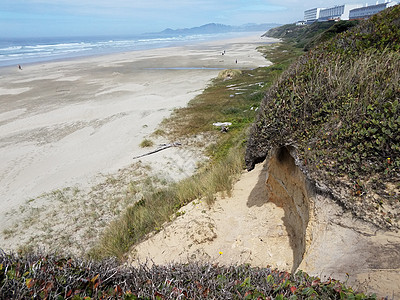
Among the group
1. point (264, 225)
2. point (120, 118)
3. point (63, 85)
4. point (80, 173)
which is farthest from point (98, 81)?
point (264, 225)

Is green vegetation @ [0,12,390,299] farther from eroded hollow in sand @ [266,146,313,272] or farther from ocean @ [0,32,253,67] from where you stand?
ocean @ [0,32,253,67]

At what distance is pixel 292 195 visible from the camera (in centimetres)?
494

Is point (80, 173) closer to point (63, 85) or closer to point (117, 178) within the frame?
point (117, 178)

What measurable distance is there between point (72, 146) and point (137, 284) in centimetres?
1304

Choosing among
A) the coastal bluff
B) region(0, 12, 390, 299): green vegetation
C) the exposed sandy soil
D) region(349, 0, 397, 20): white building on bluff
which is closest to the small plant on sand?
region(0, 12, 390, 299): green vegetation

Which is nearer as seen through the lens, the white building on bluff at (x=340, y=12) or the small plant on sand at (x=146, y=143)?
the small plant on sand at (x=146, y=143)

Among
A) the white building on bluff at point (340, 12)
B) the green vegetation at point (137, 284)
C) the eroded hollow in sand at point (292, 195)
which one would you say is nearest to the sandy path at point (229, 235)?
the eroded hollow in sand at point (292, 195)

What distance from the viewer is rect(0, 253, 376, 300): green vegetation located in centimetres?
219

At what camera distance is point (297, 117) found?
4.36m

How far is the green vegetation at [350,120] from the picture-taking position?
3.14 meters

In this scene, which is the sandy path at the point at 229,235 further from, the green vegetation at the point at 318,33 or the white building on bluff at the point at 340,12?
the white building on bluff at the point at 340,12

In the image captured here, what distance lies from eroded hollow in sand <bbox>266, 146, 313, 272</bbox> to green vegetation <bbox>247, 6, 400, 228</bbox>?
1.49 feet

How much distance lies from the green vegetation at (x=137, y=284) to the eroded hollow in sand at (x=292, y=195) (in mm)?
1273

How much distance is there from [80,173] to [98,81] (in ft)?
75.5
